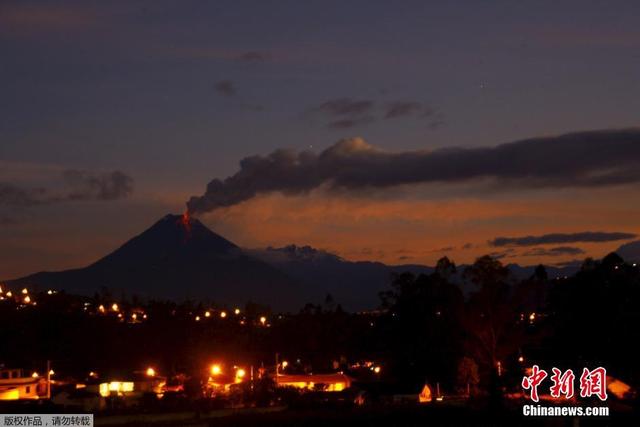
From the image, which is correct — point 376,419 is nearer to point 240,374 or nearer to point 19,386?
point 19,386

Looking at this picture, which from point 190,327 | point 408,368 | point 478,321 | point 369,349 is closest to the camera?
point 478,321

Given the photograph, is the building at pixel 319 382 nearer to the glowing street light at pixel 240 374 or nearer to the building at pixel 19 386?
the glowing street light at pixel 240 374

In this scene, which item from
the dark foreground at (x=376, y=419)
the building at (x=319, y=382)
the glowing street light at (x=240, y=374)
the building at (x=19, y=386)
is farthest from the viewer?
the glowing street light at (x=240, y=374)

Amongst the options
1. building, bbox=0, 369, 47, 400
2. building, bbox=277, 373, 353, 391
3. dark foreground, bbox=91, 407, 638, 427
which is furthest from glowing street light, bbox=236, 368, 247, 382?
dark foreground, bbox=91, 407, 638, 427

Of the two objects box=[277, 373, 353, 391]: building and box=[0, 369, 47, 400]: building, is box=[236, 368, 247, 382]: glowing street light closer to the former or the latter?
box=[277, 373, 353, 391]: building

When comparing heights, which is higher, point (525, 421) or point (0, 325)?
point (0, 325)

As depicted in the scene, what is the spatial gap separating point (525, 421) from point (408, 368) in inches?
708

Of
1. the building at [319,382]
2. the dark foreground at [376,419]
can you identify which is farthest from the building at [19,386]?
the building at [319,382]

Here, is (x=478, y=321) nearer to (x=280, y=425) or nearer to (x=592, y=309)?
(x=592, y=309)

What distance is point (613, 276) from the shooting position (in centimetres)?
3756

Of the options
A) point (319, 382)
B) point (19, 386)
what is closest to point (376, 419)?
point (319, 382)

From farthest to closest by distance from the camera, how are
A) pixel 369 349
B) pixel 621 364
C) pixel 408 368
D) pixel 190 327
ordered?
pixel 190 327 → pixel 369 349 → pixel 408 368 → pixel 621 364

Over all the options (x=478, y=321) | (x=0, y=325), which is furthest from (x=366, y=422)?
(x=0, y=325)

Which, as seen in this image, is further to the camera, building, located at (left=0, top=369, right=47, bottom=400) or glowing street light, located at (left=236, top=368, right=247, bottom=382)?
glowing street light, located at (left=236, top=368, right=247, bottom=382)
